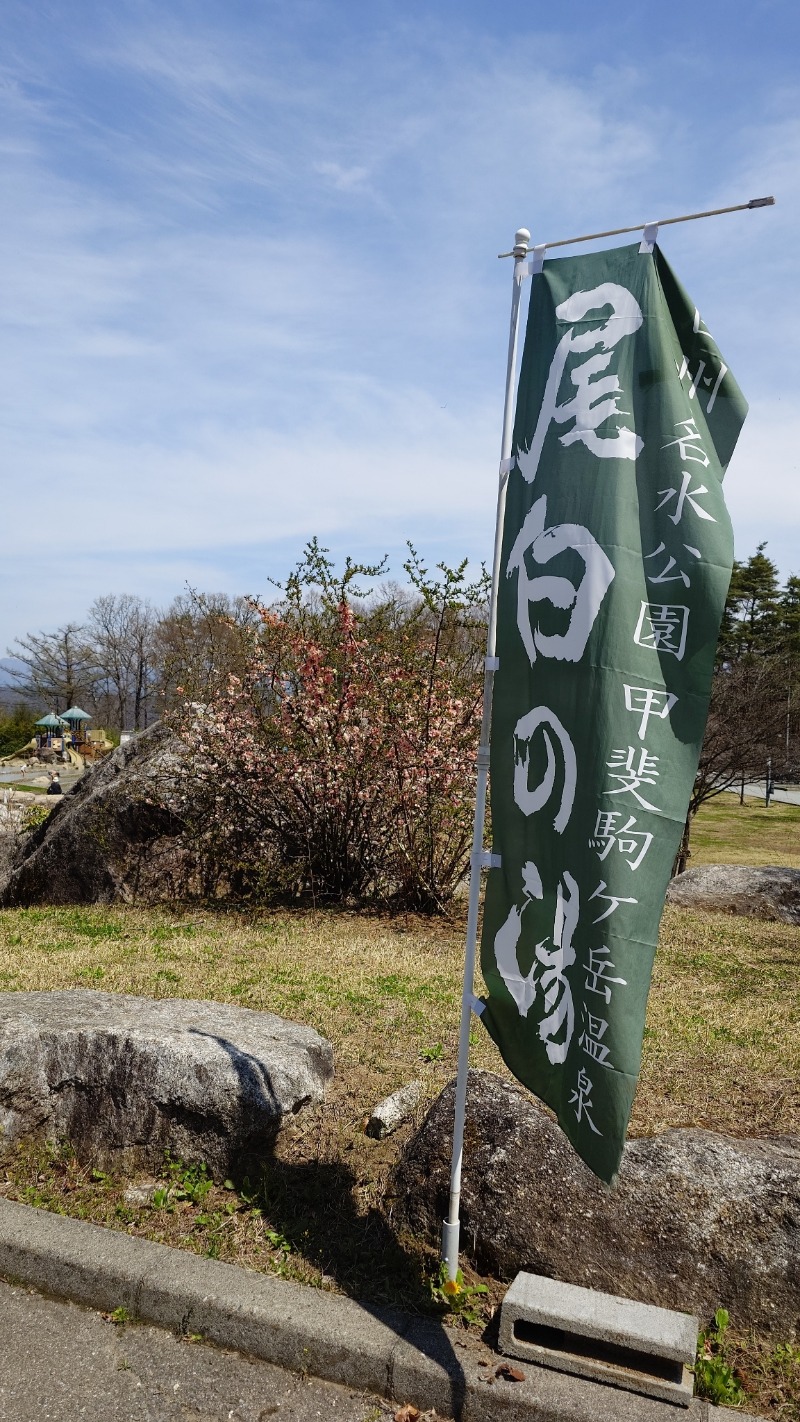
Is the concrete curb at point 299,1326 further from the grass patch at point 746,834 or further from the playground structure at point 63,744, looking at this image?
the playground structure at point 63,744

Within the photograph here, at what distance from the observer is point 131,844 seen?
9141 mm

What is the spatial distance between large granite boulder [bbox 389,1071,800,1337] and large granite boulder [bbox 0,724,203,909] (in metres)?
5.94

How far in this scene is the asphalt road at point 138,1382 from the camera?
269 centimetres

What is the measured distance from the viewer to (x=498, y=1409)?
267cm

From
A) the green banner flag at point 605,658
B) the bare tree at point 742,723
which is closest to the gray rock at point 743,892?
the bare tree at point 742,723

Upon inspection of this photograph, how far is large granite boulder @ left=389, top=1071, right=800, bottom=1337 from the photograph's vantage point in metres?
2.97

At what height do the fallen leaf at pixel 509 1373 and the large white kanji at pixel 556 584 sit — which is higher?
the large white kanji at pixel 556 584

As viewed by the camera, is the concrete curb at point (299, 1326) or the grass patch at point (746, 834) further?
the grass patch at point (746, 834)

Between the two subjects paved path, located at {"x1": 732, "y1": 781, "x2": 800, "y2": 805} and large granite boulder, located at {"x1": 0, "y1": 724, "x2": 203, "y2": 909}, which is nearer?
large granite boulder, located at {"x1": 0, "y1": 724, "x2": 203, "y2": 909}

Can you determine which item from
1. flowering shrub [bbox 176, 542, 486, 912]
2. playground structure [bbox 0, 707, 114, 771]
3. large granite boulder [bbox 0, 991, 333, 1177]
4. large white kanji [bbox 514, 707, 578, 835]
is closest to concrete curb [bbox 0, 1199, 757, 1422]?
large granite boulder [bbox 0, 991, 333, 1177]

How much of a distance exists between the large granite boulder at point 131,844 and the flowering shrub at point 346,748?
0.84 ft

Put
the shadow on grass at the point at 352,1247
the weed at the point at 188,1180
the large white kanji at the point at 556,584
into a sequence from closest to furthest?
the large white kanji at the point at 556,584 → the shadow on grass at the point at 352,1247 → the weed at the point at 188,1180

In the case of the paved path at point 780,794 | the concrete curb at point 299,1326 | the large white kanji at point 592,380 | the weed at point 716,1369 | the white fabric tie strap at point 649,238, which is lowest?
the paved path at point 780,794

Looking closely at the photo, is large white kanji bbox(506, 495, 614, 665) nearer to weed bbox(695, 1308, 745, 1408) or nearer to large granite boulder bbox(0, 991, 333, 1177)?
weed bbox(695, 1308, 745, 1408)
